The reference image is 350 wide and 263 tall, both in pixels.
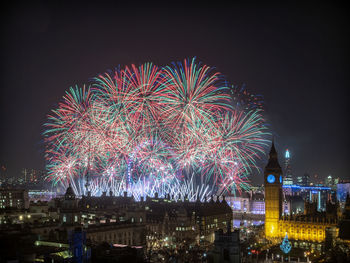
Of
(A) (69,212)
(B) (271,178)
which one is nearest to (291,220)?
(B) (271,178)

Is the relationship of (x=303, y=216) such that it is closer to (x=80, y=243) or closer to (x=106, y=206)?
(x=106, y=206)

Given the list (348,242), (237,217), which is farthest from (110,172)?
(237,217)

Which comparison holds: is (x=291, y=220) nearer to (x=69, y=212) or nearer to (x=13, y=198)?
(x=69, y=212)

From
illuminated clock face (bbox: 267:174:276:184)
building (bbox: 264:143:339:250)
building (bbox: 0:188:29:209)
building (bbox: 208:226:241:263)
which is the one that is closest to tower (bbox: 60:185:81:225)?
building (bbox: 208:226:241:263)

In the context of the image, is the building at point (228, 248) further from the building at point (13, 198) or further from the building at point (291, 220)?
the building at point (13, 198)

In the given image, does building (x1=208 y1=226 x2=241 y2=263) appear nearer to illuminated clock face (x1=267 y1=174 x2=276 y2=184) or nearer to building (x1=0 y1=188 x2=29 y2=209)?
illuminated clock face (x1=267 y1=174 x2=276 y2=184)

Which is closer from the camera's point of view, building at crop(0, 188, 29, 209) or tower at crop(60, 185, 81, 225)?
tower at crop(60, 185, 81, 225)

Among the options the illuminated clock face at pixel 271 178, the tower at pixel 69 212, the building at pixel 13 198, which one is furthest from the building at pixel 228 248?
the building at pixel 13 198
